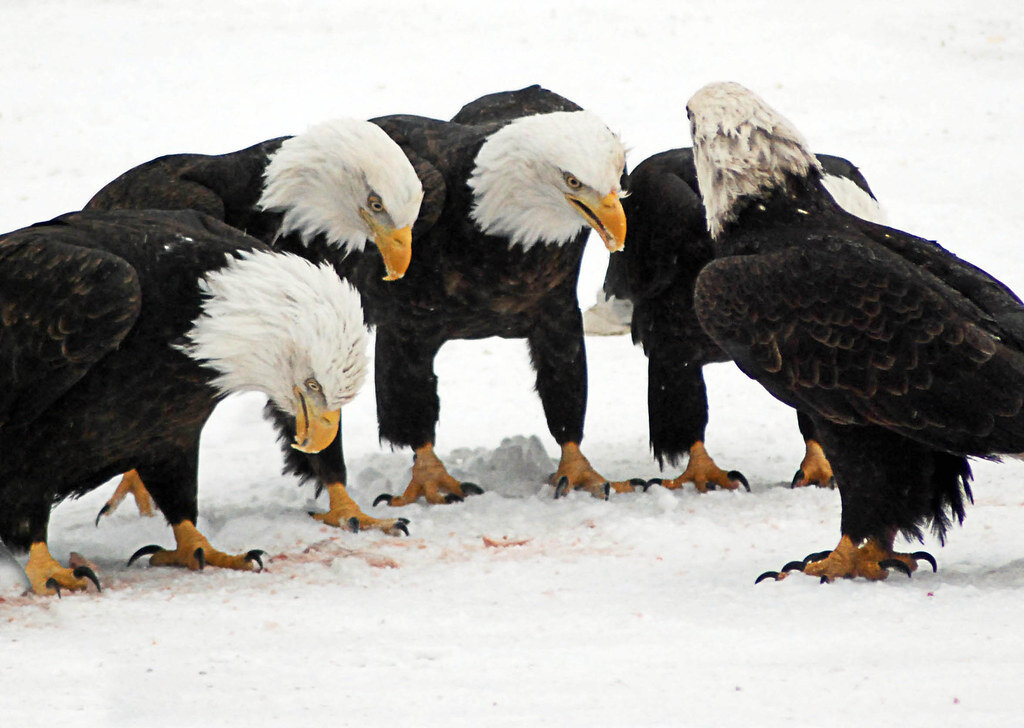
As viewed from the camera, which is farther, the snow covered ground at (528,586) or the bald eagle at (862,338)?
→ the bald eagle at (862,338)

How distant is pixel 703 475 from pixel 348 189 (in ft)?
6.73

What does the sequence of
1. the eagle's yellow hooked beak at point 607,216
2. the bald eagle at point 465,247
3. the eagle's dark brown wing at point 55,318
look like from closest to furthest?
the eagle's dark brown wing at point 55,318 → the eagle's yellow hooked beak at point 607,216 → the bald eagle at point 465,247

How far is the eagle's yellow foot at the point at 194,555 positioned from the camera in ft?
15.3

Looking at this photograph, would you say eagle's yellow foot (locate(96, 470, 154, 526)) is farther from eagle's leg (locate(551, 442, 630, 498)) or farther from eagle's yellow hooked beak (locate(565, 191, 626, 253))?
eagle's yellow hooked beak (locate(565, 191, 626, 253))

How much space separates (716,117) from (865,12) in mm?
13491

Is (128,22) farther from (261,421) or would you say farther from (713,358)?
(713,358)

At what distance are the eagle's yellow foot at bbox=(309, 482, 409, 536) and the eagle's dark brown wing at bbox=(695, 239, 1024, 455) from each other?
1666 mm

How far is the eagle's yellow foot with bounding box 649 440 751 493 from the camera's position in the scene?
5902 millimetres

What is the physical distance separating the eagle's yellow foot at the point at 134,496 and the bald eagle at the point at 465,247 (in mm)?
671

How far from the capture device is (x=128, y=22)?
16.2 metres

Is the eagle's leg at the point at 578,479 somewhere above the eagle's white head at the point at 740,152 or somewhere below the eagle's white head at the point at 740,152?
below

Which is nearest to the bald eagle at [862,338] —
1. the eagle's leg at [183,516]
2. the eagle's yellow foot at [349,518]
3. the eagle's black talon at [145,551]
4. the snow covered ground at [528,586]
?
the snow covered ground at [528,586]

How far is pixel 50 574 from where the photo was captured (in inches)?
170

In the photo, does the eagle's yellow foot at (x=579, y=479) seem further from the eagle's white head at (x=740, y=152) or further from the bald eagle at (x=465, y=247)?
the eagle's white head at (x=740, y=152)
